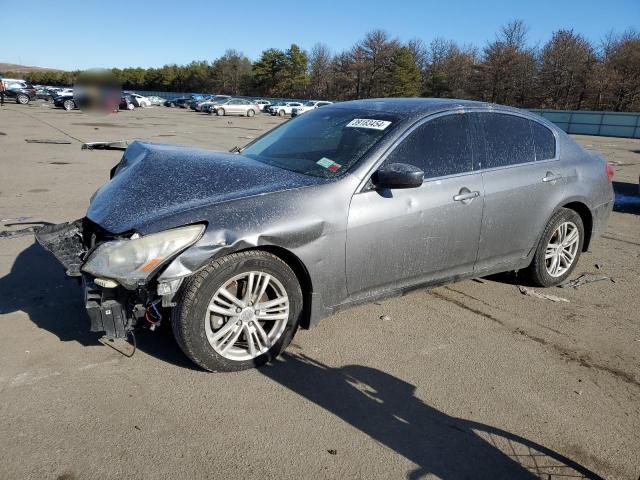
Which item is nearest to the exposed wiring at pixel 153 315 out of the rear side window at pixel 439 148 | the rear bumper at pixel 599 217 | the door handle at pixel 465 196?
the rear side window at pixel 439 148

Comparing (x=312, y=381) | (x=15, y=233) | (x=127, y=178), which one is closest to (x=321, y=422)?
(x=312, y=381)

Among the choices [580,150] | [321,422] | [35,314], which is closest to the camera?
[321,422]

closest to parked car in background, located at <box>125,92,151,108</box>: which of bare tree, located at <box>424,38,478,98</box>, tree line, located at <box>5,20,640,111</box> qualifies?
tree line, located at <box>5,20,640,111</box>

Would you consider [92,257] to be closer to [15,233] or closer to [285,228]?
[285,228]

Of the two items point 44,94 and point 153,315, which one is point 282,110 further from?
point 153,315

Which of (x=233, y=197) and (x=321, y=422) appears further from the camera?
(x=233, y=197)

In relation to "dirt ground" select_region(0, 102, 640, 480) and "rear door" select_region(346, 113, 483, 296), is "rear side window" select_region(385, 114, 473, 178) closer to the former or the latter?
"rear door" select_region(346, 113, 483, 296)

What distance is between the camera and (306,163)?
3492 mm

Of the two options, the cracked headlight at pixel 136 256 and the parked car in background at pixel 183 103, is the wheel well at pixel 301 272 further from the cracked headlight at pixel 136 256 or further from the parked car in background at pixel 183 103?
the parked car in background at pixel 183 103

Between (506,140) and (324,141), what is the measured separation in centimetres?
158

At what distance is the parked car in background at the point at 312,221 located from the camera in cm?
270

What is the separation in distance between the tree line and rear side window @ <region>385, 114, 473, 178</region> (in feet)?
106

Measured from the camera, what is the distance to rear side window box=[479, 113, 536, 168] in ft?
12.9

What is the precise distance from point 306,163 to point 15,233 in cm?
392
